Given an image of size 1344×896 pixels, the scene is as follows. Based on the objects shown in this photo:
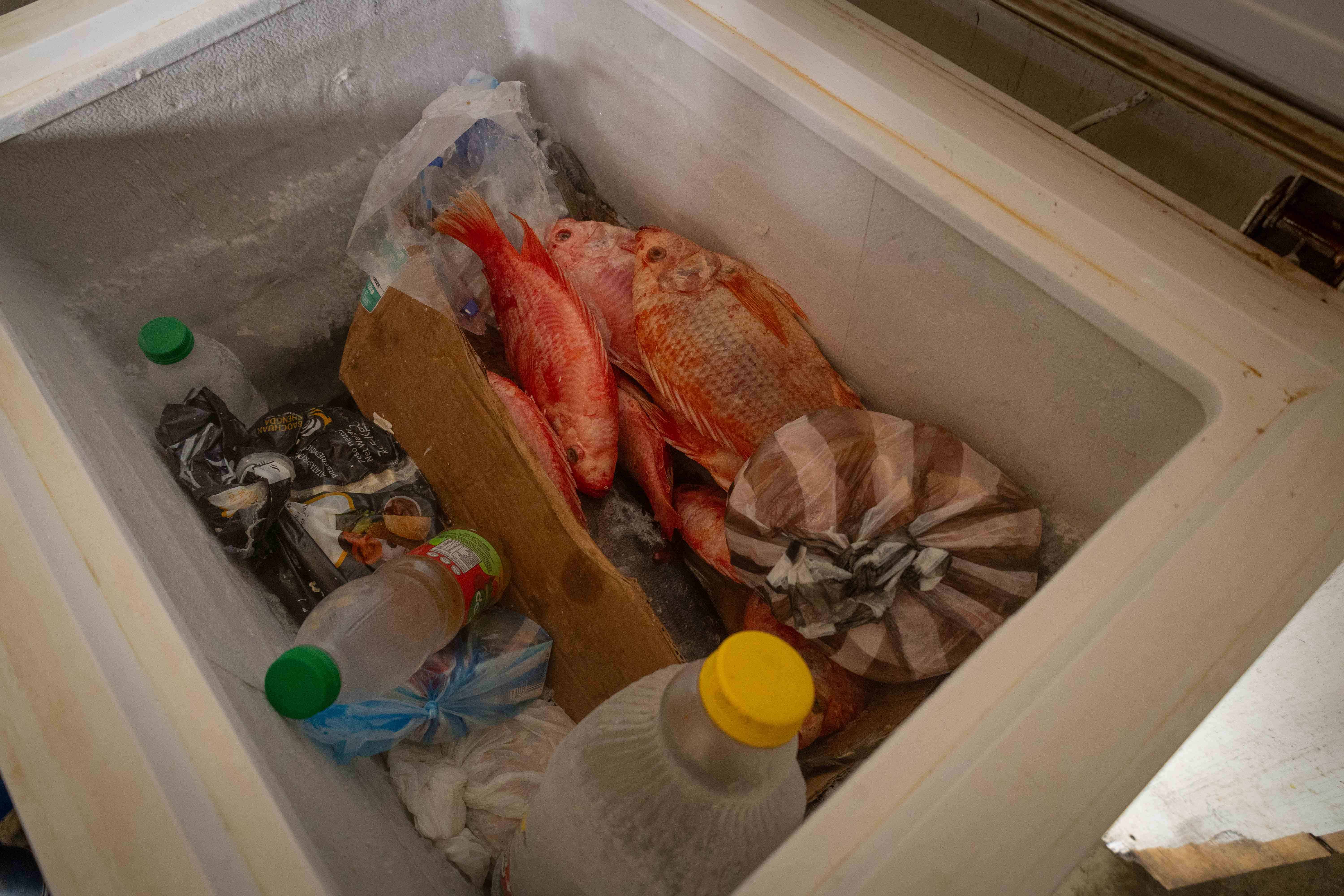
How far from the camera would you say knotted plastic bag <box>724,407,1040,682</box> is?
0.72m

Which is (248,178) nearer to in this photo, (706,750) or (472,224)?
(472,224)

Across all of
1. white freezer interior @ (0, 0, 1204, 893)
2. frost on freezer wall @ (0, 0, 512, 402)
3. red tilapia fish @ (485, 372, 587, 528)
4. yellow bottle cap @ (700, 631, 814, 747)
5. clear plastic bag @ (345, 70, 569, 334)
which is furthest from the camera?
clear plastic bag @ (345, 70, 569, 334)

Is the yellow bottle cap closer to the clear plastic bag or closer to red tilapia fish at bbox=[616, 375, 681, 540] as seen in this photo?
red tilapia fish at bbox=[616, 375, 681, 540]

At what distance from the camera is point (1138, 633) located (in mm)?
493

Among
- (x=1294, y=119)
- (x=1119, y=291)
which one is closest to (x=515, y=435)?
(x=1119, y=291)

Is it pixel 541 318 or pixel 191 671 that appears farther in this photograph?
pixel 541 318

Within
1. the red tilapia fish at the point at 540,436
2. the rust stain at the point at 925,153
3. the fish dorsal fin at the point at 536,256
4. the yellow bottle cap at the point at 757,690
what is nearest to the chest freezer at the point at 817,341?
the rust stain at the point at 925,153

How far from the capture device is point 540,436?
1037 millimetres

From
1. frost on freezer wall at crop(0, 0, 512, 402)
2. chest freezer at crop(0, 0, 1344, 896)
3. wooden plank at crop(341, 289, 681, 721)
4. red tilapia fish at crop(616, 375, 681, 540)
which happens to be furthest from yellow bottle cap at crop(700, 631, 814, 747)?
frost on freezer wall at crop(0, 0, 512, 402)

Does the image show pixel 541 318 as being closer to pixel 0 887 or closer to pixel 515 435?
pixel 515 435

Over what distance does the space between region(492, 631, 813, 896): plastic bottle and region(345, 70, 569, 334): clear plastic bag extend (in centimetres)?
73

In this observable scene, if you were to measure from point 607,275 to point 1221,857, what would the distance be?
1185 millimetres

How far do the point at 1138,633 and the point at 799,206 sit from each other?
0.64 metres

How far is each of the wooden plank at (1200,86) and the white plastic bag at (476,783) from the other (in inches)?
34.1
